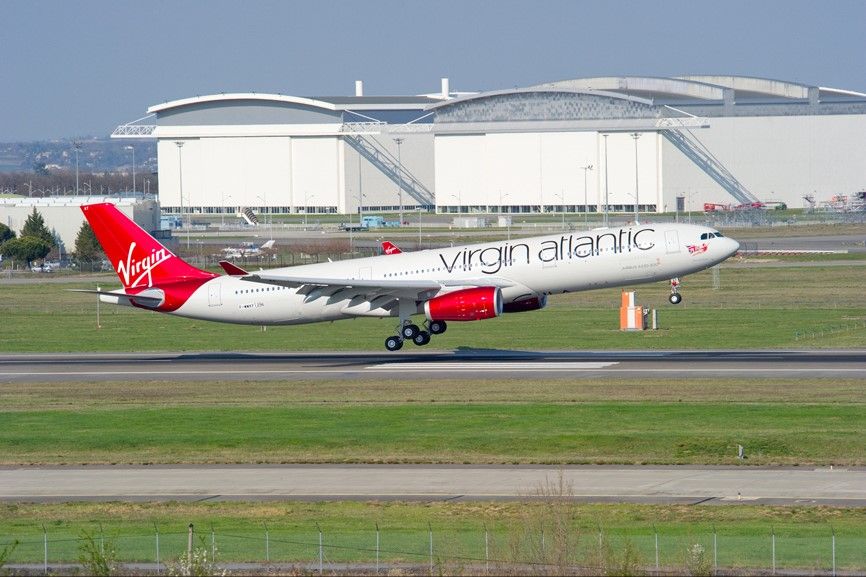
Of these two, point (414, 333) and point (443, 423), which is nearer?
point (443, 423)

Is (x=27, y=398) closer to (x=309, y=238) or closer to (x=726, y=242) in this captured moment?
(x=726, y=242)

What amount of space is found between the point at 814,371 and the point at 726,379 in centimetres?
441

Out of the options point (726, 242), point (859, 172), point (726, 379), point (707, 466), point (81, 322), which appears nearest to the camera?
point (707, 466)

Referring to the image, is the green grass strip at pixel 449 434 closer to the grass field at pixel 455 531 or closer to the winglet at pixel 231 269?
the grass field at pixel 455 531

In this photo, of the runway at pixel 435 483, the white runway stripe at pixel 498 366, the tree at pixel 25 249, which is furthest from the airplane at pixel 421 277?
the tree at pixel 25 249

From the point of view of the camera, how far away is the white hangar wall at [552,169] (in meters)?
185

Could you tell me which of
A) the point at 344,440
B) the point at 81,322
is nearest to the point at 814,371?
the point at 344,440

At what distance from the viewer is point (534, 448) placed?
4141cm

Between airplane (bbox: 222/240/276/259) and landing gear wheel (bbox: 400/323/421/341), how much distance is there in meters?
69.7

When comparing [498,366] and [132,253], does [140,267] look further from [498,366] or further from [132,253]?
[498,366]

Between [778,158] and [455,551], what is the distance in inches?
6510

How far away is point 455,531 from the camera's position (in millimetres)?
31453

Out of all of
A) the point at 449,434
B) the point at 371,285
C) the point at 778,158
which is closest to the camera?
the point at 449,434

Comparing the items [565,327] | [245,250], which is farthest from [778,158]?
[565,327]
